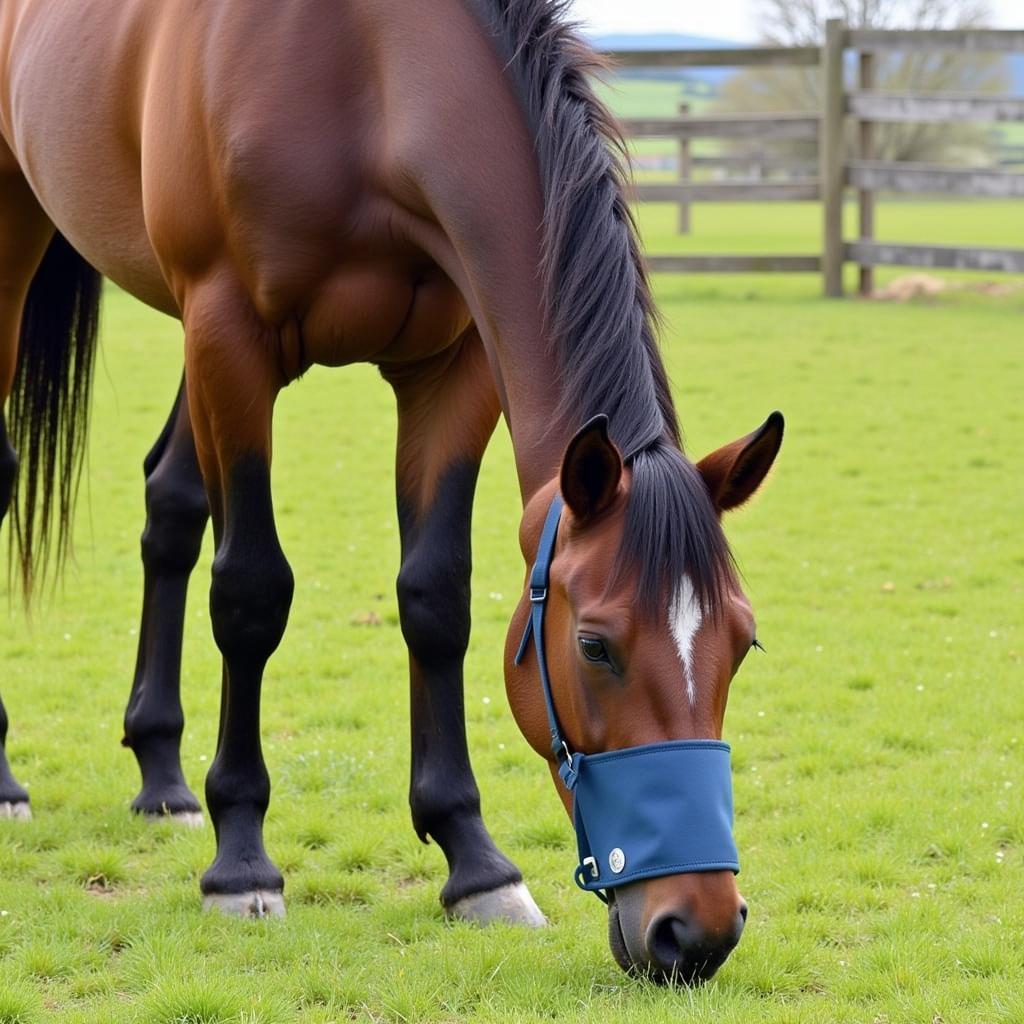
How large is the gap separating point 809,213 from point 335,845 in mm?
34705

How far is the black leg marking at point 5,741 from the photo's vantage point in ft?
15.2

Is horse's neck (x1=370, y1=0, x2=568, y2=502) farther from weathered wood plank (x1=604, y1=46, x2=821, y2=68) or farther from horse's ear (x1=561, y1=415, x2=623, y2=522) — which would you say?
weathered wood plank (x1=604, y1=46, x2=821, y2=68)

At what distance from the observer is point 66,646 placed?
6.43 meters

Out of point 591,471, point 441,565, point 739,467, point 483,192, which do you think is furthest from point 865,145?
point 591,471

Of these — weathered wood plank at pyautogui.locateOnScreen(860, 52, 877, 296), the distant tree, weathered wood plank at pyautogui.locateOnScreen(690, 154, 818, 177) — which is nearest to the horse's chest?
weathered wood plank at pyautogui.locateOnScreen(860, 52, 877, 296)

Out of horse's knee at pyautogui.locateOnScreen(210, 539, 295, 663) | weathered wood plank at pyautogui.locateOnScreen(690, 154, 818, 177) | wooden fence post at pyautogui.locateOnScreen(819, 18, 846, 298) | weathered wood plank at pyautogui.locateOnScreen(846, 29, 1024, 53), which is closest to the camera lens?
horse's knee at pyautogui.locateOnScreen(210, 539, 295, 663)

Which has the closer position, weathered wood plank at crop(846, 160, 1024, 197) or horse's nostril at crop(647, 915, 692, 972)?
horse's nostril at crop(647, 915, 692, 972)

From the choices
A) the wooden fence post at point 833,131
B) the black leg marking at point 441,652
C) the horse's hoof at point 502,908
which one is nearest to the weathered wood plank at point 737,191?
the wooden fence post at point 833,131

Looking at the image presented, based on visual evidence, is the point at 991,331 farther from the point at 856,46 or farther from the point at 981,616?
the point at 981,616

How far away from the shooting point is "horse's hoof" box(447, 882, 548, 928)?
3723mm

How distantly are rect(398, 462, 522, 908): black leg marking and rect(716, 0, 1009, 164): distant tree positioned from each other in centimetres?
3269

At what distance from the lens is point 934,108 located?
50.7 feet

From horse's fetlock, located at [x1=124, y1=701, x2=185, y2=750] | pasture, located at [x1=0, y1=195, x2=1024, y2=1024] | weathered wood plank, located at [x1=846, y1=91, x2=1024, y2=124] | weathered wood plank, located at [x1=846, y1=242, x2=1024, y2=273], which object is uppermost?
weathered wood plank, located at [x1=846, y1=91, x2=1024, y2=124]

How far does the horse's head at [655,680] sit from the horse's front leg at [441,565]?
111 centimetres
